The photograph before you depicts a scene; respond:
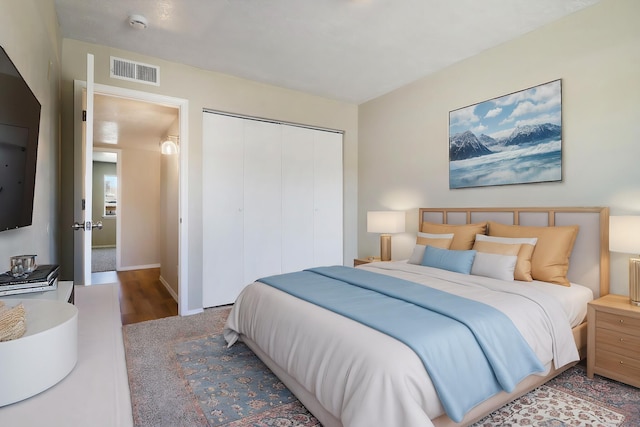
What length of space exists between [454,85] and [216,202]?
302 centimetres

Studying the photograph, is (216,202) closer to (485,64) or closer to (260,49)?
(260,49)

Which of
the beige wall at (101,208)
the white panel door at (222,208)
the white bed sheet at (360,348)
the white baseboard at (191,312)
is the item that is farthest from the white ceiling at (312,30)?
the beige wall at (101,208)

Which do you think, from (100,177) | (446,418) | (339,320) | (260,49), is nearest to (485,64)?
(260,49)

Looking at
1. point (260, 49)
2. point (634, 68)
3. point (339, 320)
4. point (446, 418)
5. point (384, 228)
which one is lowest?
point (446, 418)

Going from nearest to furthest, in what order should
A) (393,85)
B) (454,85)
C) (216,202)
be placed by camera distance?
1. (454,85)
2. (216,202)
3. (393,85)

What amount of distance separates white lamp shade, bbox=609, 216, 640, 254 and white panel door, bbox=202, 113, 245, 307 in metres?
3.51

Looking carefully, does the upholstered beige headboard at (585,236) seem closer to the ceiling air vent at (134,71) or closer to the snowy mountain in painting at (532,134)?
the snowy mountain in painting at (532,134)

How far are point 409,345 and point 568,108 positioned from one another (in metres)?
2.62

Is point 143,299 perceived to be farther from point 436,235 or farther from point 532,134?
point 532,134

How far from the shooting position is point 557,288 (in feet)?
→ 8.18

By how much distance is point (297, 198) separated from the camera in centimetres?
464

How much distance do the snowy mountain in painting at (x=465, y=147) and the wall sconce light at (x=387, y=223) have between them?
0.92 m

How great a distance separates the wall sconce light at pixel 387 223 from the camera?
4086mm

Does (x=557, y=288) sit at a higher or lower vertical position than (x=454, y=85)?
lower
